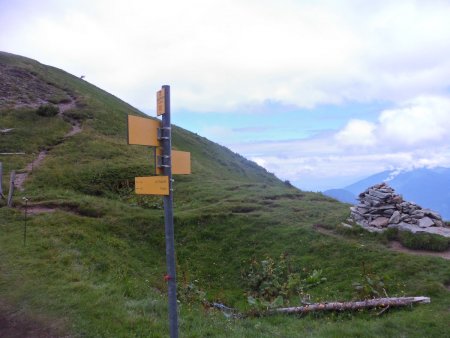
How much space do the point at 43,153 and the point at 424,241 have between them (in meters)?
24.1

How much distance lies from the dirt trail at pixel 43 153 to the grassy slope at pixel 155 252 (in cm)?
52

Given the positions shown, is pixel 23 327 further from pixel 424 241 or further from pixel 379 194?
pixel 379 194

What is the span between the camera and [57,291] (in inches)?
370

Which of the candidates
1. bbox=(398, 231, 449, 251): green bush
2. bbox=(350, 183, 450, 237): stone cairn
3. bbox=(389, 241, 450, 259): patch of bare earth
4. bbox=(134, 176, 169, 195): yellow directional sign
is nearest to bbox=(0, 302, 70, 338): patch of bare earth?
bbox=(134, 176, 169, 195): yellow directional sign

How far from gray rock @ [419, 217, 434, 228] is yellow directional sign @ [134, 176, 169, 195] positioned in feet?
41.7

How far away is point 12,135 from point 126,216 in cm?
1580

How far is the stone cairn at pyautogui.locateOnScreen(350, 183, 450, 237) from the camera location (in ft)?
49.9

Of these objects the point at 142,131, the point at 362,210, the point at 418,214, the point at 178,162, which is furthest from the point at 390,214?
the point at 142,131

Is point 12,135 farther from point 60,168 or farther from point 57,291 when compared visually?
point 57,291

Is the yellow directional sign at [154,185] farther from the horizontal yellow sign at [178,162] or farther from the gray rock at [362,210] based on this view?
the gray rock at [362,210]

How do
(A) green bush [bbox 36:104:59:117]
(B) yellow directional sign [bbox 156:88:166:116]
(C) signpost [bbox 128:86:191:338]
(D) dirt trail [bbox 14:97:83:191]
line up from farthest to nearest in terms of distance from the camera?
(A) green bush [bbox 36:104:59:117], (D) dirt trail [bbox 14:97:83:191], (B) yellow directional sign [bbox 156:88:166:116], (C) signpost [bbox 128:86:191:338]

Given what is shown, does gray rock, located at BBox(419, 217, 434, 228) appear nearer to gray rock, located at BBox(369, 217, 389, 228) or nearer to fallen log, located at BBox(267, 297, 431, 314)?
gray rock, located at BBox(369, 217, 389, 228)

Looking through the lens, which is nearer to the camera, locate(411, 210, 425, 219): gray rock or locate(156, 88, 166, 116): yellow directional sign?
locate(156, 88, 166, 116): yellow directional sign

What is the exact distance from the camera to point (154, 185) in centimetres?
537
